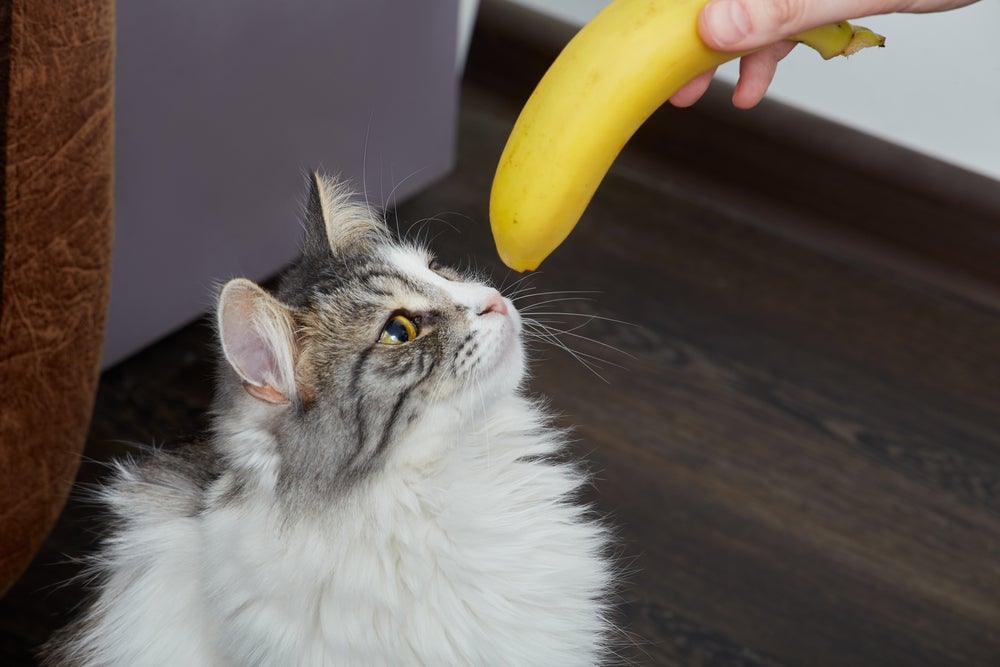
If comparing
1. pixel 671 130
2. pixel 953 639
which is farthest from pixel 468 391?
pixel 671 130

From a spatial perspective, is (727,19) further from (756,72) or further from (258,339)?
(258,339)

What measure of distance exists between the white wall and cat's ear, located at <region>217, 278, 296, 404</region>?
1.66 meters

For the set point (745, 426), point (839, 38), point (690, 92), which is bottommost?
point (745, 426)

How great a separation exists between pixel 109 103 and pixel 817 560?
1.43 metres

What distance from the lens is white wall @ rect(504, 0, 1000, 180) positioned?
2.06m

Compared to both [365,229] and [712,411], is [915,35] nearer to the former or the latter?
[712,411]

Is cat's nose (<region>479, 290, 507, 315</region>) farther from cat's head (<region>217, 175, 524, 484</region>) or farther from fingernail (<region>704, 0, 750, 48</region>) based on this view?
fingernail (<region>704, 0, 750, 48</region>)

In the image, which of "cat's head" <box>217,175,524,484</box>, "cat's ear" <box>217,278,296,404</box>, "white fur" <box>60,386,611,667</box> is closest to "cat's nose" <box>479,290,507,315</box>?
"cat's head" <box>217,175,524,484</box>

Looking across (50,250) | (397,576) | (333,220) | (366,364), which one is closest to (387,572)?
(397,576)

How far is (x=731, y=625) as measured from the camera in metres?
1.67

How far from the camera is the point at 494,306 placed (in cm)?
110

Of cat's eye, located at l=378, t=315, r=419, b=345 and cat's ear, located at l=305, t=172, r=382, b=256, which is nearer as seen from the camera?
cat's eye, located at l=378, t=315, r=419, b=345

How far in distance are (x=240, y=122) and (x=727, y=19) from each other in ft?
3.74

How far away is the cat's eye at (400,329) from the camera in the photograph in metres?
1.10
